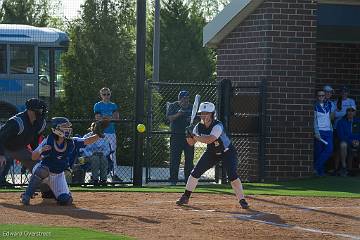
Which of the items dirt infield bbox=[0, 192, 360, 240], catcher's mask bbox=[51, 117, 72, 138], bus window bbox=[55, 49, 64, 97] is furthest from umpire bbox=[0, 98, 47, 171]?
bus window bbox=[55, 49, 64, 97]

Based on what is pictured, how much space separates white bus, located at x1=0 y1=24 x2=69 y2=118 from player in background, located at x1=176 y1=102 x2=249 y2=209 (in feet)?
41.5

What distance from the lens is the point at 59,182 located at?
1372 cm

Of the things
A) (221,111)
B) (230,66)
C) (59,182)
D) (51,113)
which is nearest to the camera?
(59,182)

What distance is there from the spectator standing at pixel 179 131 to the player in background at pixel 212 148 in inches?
158

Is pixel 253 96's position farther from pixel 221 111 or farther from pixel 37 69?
pixel 37 69

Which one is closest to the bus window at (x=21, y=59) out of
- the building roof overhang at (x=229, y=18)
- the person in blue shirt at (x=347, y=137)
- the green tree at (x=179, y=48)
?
the building roof overhang at (x=229, y=18)

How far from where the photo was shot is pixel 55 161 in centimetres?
1370

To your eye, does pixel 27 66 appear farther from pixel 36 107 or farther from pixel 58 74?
pixel 36 107

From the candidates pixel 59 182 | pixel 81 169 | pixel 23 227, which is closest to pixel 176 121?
pixel 81 169

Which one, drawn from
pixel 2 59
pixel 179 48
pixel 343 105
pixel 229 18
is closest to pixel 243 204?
pixel 229 18

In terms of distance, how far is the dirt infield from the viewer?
Result: 11062mm

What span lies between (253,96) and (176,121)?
1.75 meters

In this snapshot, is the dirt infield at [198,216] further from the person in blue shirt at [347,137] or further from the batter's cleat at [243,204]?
the person in blue shirt at [347,137]

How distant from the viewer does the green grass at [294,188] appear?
632 inches
